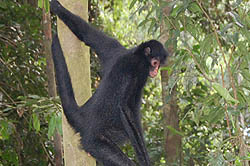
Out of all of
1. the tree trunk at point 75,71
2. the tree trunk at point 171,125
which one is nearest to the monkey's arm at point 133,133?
the tree trunk at point 75,71

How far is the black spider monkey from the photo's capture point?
3.21m

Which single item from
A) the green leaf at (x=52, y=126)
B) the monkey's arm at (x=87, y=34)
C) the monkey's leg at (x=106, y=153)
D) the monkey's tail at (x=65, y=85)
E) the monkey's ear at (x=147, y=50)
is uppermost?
the monkey's arm at (x=87, y=34)

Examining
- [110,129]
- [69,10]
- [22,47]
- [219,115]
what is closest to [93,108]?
[110,129]

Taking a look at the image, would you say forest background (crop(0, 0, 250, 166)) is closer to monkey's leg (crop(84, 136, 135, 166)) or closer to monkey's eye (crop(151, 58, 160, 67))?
monkey's eye (crop(151, 58, 160, 67))

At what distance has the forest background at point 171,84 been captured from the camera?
11.1ft

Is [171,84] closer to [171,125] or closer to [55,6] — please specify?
[55,6]

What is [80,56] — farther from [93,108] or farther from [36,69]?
[36,69]

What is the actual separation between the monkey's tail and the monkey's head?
0.75 metres

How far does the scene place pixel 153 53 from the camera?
10.9ft

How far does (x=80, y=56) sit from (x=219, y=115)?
1454 millimetres

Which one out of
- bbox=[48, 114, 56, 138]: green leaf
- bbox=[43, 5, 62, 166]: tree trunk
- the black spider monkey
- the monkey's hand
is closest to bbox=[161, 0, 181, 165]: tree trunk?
bbox=[43, 5, 62, 166]: tree trunk

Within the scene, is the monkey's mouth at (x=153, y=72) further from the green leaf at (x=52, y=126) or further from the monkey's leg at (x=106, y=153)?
the green leaf at (x=52, y=126)

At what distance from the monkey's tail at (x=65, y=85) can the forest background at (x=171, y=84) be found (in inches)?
15.6

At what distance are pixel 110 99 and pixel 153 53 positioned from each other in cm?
58
